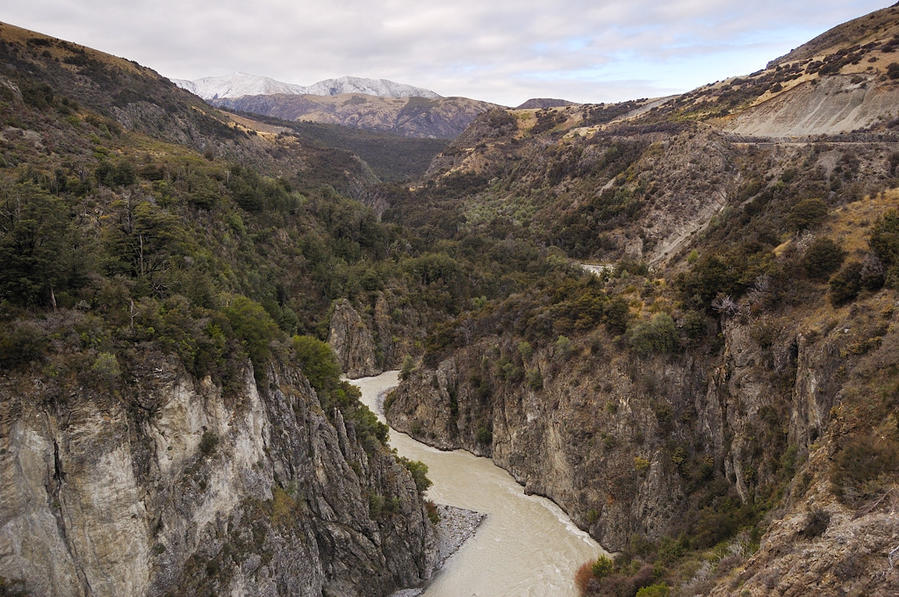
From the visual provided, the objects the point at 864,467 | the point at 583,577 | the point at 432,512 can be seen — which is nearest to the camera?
the point at 864,467

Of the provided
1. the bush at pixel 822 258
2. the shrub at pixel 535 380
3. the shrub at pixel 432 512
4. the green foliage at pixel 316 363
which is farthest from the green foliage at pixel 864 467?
the green foliage at pixel 316 363

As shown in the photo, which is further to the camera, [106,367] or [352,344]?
[352,344]

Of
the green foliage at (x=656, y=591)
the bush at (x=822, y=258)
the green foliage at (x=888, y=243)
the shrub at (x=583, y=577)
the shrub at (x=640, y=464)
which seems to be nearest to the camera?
the green foliage at (x=656, y=591)

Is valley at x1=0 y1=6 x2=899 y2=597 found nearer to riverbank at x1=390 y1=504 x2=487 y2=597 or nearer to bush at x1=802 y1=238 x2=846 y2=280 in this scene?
bush at x1=802 y1=238 x2=846 y2=280

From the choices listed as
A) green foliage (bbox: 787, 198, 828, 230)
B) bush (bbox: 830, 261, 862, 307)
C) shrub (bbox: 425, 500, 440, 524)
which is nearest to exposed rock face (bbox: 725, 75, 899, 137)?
green foliage (bbox: 787, 198, 828, 230)

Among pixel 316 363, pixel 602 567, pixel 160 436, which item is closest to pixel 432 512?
pixel 602 567

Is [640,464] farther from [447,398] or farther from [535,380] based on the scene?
[447,398]

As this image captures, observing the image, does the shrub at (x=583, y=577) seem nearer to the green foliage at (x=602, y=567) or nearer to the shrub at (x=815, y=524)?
the green foliage at (x=602, y=567)
